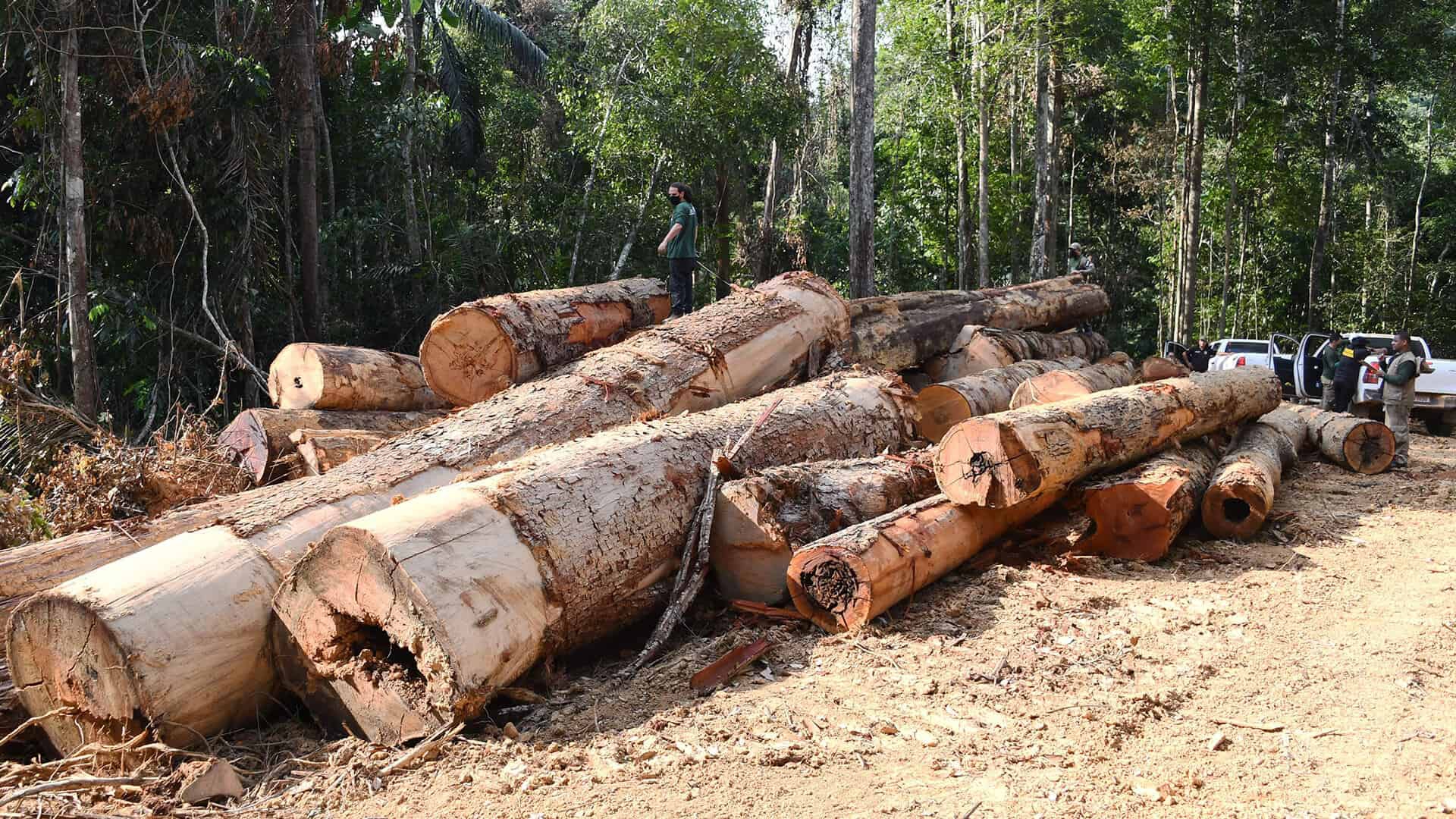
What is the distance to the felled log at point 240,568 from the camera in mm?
4211

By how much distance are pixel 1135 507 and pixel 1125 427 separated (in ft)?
2.47

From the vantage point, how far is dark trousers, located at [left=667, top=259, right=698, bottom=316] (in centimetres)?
1070

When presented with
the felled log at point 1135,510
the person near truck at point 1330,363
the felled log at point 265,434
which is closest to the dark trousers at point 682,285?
the felled log at point 265,434

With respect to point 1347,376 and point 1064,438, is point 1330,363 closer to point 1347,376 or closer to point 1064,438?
point 1347,376

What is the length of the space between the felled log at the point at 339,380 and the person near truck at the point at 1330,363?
39.1ft

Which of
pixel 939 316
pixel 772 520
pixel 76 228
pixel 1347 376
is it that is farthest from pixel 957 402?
pixel 76 228

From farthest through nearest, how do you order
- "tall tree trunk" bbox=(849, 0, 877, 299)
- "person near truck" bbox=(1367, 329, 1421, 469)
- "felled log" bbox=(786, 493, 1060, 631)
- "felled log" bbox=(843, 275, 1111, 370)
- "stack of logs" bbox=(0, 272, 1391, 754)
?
"tall tree trunk" bbox=(849, 0, 877, 299) < "person near truck" bbox=(1367, 329, 1421, 469) < "felled log" bbox=(843, 275, 1111, 370) < "felled log" bbox=(786, 493, 1060, 631) < "stack of logs" bbox=(0, 272, 1391, 754)

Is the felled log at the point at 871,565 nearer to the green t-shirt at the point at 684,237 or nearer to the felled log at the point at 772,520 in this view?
the felled log at the point at 772,520

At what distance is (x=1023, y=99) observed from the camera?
84.8 ft

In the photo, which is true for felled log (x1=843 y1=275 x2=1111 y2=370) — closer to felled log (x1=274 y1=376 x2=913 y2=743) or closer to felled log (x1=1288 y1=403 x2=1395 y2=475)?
felled log (x1=1288 y1=403 x2=1395 y2=475)

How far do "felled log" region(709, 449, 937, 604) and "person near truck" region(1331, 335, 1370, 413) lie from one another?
1009 centimetres

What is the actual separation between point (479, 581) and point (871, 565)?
6.59 feet

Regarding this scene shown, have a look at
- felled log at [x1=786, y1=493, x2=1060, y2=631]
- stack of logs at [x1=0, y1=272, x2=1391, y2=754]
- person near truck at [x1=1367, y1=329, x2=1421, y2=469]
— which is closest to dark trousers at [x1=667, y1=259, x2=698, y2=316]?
stack of logs at [x1=0, y1=272, x2=1391, y2=754]

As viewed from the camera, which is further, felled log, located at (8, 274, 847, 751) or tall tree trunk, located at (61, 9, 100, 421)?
tall tree trunk, located at (61, 9, 100, 421)
